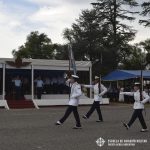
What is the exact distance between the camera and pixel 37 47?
75938mm

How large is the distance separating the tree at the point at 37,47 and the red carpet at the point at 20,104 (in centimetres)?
4057

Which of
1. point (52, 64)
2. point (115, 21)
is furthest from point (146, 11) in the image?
point (52, 64)

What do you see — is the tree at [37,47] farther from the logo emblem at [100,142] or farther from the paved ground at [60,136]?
the logo emblem at [100,142]

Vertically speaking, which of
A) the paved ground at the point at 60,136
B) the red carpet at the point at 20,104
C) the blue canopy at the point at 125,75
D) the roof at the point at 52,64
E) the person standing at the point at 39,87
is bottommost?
the red carpet at the point at 20,104

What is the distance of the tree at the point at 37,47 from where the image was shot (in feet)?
237

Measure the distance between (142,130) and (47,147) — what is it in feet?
15.3

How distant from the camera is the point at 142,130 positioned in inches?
579

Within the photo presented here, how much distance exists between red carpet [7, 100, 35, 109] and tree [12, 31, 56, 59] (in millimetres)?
40570

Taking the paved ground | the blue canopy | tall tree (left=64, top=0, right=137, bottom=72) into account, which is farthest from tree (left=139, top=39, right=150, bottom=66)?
the paved ground

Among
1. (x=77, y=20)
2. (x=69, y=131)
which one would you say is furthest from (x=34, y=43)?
(x=69, y=131)

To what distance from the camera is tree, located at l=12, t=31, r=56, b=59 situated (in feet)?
237

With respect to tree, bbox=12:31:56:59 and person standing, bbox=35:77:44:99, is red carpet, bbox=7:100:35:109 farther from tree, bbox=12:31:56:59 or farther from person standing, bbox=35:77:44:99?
tree, bbox=12:31:56:59

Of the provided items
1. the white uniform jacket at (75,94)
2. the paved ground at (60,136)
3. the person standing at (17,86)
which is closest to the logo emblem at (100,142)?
the paved ground at (60,136)

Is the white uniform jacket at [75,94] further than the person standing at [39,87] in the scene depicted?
No
